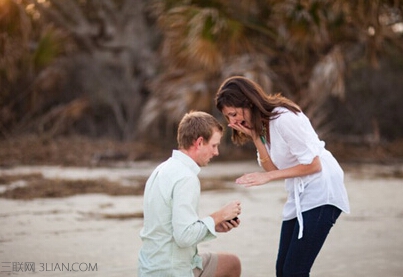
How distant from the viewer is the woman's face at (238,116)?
Answer: 4.11 m

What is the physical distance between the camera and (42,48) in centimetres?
1670

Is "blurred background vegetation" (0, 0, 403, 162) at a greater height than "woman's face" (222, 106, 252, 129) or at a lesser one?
lesser

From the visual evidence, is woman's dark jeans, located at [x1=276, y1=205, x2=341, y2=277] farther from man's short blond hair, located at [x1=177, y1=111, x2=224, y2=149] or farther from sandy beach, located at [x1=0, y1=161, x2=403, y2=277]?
sandy beach, located at [x1=0, y1=161, x2=403, y2=277]

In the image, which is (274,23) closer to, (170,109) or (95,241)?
(170,109)

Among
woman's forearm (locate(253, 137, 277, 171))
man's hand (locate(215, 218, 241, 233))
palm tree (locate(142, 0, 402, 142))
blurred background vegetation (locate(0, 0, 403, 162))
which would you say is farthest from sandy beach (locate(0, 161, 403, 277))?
palm tree (locate(142, 0, 402, 142))

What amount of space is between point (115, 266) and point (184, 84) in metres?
9.19

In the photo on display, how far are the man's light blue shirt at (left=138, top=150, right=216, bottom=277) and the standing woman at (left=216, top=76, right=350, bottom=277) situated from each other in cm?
35

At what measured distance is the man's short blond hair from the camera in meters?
3.79

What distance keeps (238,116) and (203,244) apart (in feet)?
10.1

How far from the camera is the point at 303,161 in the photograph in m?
3.98

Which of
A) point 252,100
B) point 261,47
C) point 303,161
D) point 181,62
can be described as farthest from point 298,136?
point 261,47

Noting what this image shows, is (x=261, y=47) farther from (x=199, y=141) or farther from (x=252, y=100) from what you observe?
(x=199, y=141)

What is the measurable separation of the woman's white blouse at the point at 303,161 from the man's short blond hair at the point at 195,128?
393 millimetres

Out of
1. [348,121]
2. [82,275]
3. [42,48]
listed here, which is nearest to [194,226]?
[82,275]
